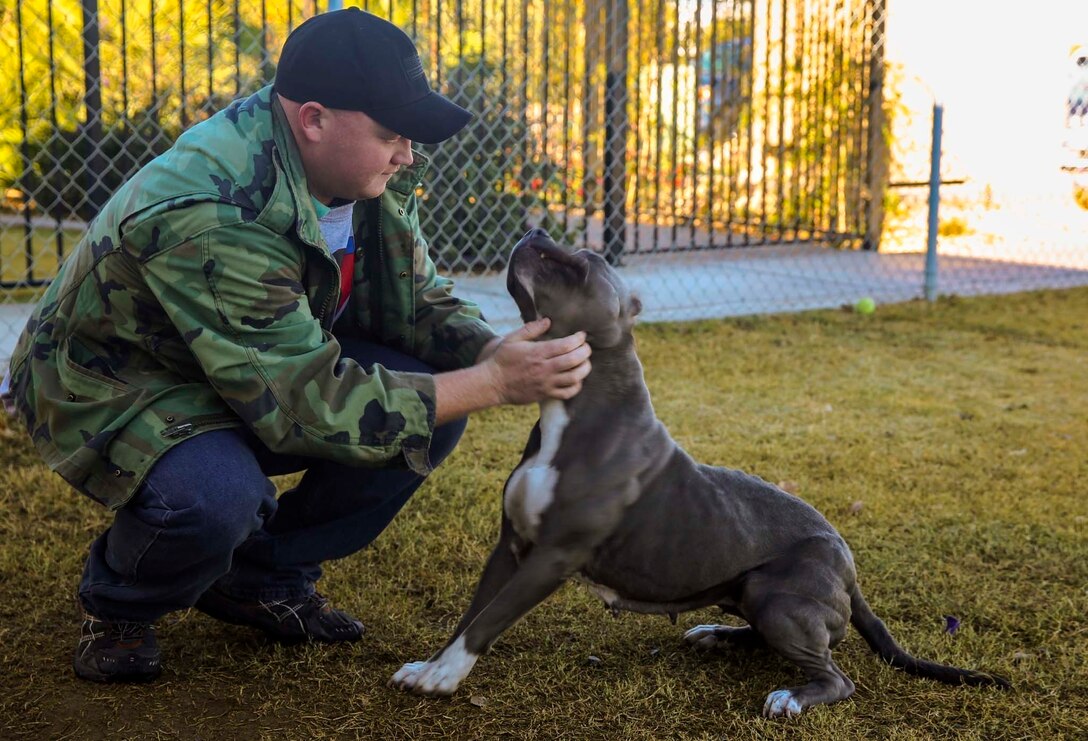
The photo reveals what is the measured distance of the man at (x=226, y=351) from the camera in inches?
94.3

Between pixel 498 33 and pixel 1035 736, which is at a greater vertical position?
pixel 498 33

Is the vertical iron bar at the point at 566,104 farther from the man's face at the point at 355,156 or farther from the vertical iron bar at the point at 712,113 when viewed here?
the man's face at the point at 355,156

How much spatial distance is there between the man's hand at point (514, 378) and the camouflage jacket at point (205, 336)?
5cm

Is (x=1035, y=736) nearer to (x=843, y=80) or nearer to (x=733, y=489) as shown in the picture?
(x=733, y=489)

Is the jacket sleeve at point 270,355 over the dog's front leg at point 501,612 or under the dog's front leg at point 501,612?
over

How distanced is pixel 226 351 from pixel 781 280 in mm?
6839

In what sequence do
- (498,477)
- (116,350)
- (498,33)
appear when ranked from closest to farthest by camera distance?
(116,350) → (498,477) → (498,33)

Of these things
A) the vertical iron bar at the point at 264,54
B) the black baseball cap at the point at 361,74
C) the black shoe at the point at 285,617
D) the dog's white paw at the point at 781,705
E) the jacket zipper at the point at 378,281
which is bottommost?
the dog's white paw at the point at 781,705

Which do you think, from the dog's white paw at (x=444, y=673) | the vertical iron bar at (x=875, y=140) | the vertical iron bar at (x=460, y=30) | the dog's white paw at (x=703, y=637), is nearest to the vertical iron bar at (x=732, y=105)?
the vertical iron bar at (x=875, y=140)

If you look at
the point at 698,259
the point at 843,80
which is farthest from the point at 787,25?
the point at 698,259

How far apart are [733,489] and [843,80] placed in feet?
25.4

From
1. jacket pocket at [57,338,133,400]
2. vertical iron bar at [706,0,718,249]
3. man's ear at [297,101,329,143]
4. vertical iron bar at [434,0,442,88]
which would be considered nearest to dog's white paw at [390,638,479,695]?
jacket pocket at [57,338,133,400]

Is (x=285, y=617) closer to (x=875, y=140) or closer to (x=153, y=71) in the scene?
(x=153, y=71)

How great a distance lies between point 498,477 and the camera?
4309 millimetres
